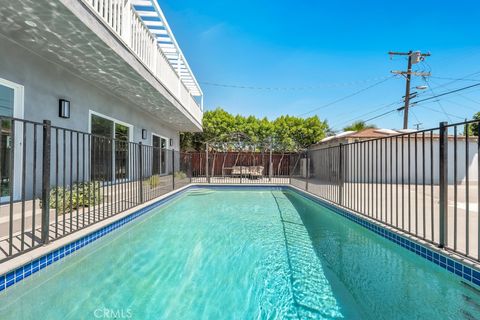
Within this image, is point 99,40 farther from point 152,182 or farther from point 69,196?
point 152,182

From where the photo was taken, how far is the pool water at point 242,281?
2.42 m

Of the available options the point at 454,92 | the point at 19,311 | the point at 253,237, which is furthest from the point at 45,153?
the point at 454,92

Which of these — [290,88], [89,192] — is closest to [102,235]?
[89,192]

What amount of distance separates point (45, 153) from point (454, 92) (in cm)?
2228

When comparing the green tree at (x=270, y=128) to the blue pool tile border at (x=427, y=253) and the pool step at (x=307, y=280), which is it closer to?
the blue pool tile border at (x=427, y=253)

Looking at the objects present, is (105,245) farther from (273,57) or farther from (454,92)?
(454,92)

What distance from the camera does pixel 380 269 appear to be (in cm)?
328

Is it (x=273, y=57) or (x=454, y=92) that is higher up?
(x=273, y=57)

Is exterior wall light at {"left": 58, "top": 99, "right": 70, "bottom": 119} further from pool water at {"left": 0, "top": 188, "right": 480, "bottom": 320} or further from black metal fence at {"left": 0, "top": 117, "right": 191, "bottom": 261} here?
pool water at {"left": 0, "top": 188, "right": 480, "bottom": 320}

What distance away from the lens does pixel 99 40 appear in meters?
4.00
